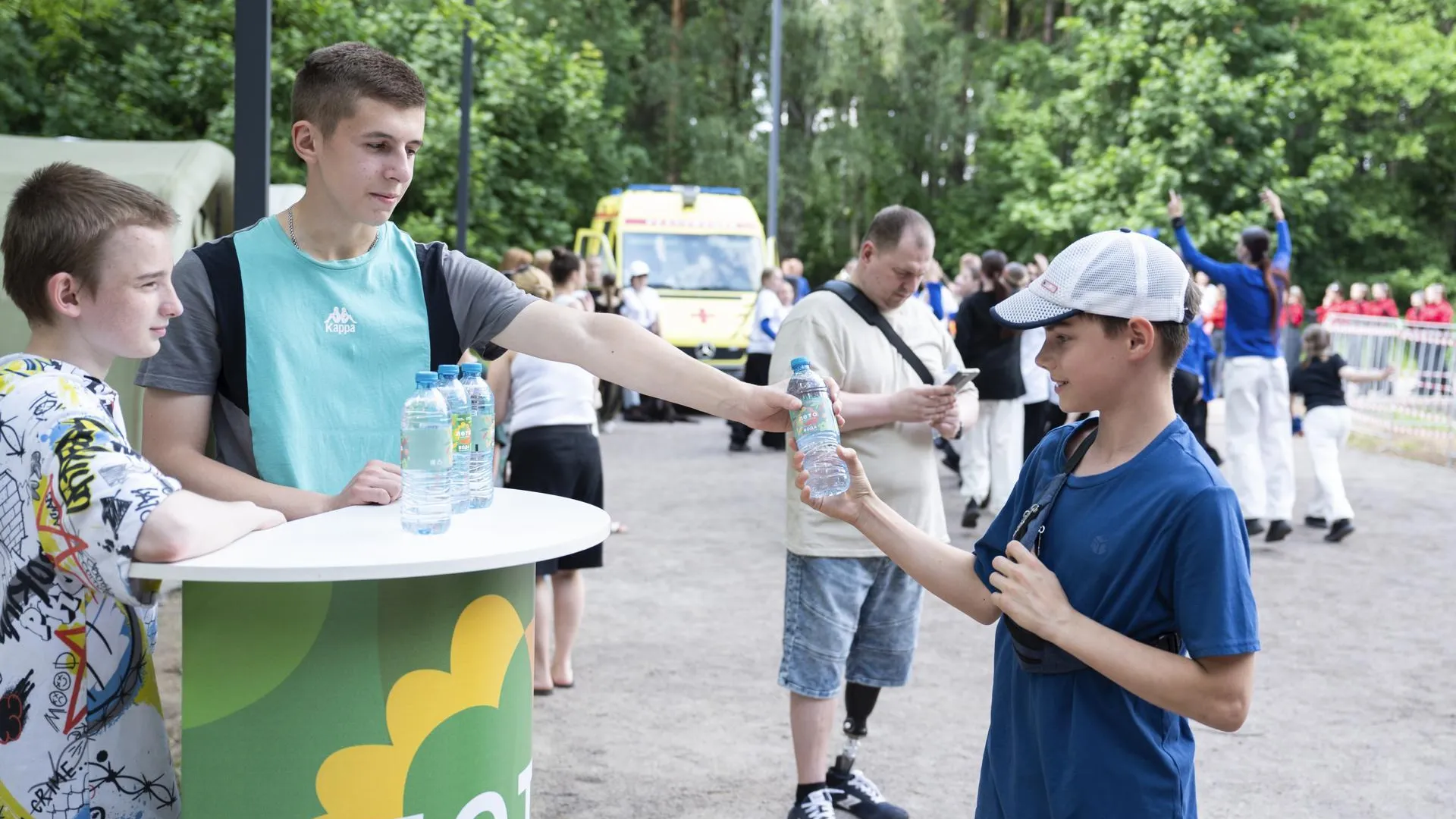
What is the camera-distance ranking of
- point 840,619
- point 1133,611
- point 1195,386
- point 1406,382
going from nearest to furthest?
point 1133,611 → point 840,619 → point 1195,386 → point 1406,382

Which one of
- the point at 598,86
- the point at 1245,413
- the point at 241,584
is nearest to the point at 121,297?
the point at 241,584

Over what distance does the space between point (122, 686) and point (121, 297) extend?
29.1 inches

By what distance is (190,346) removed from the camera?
9.50 feet

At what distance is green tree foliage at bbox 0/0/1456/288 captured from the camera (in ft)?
77.9

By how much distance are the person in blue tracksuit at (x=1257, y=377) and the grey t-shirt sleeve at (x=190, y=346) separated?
8.43 metres

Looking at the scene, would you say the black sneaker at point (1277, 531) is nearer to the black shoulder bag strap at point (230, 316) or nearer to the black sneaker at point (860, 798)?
the black sneaker at point (860, 798)

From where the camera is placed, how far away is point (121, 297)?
8.32 ft

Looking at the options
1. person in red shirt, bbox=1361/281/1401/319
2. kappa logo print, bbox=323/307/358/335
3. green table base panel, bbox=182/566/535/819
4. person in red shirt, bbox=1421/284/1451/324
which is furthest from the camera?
person in red shirt, bbox=1361/281/1401/319

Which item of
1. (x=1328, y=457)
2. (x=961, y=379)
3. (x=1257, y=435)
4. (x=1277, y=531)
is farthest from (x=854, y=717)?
(x=1328, y=457)

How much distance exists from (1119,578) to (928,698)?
158 inches

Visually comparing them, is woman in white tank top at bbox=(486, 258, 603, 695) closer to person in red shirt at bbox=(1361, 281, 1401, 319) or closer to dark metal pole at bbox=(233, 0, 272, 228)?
dark metal pole at bbox=(233, 0, 272, 228)

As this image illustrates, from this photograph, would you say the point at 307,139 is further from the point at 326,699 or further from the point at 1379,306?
the point at 1379,306

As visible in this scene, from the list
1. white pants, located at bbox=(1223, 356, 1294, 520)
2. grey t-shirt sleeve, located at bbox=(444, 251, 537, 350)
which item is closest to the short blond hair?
grey t-shirt sleeve, located at bbox=(444, 251, 537, 350)

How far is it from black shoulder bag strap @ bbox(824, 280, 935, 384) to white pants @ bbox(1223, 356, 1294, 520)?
6143 millimetres
